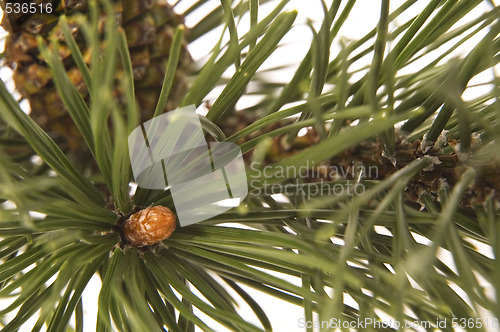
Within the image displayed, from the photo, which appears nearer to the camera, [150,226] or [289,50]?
[150,226]

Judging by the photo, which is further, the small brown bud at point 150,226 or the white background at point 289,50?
the white background at point 289,50

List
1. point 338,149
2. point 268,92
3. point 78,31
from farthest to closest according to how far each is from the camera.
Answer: point 268,92 → point 78,31 → point 338,149

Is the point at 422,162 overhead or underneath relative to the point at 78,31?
underneath

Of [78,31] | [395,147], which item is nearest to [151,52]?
[78,31]

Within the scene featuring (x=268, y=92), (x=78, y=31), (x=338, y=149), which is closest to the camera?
(x=338, y=149)

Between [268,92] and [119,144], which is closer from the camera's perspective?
[119,144]

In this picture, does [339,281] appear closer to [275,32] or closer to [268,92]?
[275,32]

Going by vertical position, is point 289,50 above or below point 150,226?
above

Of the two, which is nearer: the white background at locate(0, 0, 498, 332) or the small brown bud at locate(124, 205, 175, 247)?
the small brown bud at locate(124, 205, 175, 247)
